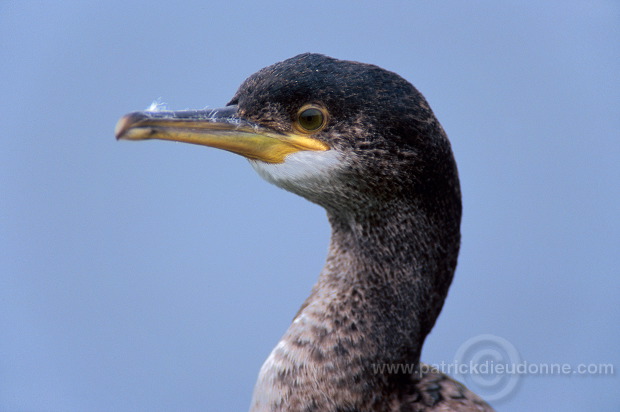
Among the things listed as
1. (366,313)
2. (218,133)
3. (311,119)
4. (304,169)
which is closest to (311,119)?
(311,119)

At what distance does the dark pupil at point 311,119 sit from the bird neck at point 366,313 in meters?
0.25

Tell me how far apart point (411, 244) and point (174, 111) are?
69 centimetres

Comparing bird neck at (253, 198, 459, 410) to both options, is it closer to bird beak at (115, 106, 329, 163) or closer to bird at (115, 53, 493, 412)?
bird at (115, 53, 493, 412)

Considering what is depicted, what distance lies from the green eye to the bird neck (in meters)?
0.25

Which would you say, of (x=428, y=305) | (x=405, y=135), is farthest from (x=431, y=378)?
(x=405, y=135)

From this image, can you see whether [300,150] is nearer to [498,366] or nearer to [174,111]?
[174,111]

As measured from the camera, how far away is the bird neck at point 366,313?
1.67 m

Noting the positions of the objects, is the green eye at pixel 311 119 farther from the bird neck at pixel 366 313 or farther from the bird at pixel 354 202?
the bird neck at pixel 366 313

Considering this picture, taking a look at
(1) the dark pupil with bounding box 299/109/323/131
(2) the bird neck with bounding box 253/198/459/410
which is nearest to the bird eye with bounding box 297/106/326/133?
(1) the dark pupil with bounding box 299/109/323/131

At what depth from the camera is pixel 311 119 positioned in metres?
1.58

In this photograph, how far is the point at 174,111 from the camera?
161 cm

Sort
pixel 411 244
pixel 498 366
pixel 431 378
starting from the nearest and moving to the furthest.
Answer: pixel 411 244
pixel 431 378
pixel 498 366

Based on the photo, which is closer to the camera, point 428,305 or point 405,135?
point 405,135

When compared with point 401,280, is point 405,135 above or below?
above
